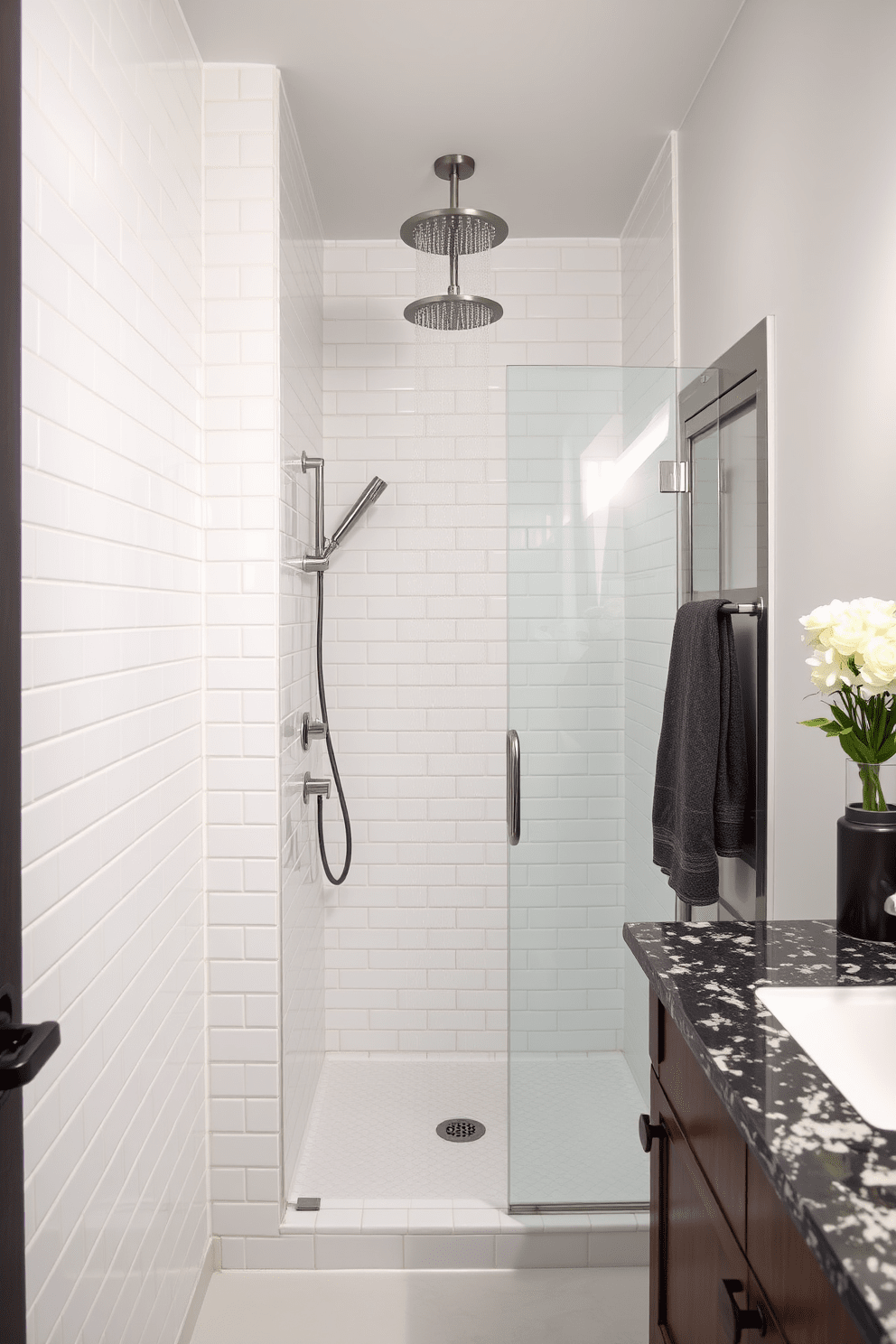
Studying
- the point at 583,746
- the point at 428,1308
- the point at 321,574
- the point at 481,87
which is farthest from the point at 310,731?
the point at 481,87

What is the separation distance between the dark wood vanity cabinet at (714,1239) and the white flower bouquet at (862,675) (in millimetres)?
443

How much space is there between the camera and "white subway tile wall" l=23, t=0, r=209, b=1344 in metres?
1.27

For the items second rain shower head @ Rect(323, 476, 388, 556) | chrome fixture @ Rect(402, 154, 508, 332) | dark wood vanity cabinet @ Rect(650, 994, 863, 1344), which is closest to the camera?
dark wood vanity cabinet @ Rect(650, 994, 863, 1344)

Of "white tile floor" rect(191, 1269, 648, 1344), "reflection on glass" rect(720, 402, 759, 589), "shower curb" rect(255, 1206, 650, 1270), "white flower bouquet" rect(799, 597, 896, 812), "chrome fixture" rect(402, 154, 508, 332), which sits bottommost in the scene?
"white tile floor" rect(191, 1269, 648, 1344)

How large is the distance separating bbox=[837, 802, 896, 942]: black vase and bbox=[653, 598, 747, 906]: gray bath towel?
1.91ft

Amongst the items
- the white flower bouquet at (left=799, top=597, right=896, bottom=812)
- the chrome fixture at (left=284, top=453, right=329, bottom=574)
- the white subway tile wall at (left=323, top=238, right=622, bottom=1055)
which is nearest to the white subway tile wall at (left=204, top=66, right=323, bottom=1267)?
the chrome fixture at (left=284, top=453, right=329, bottom=574)

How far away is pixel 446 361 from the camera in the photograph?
322 centimetres

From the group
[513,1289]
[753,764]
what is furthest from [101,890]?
[513,1289]

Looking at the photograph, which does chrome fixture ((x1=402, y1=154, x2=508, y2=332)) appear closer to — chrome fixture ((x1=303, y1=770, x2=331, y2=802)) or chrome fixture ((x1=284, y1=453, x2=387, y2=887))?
chrome fixture ((x1=284, y1=453, x2=387, y2=887))

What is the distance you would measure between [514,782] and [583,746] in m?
0.18

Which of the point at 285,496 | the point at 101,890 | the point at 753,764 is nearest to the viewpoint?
the point at 101,890

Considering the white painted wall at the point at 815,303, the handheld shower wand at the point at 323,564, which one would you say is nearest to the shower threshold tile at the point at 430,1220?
the handheld shower wand at the point at 323,564

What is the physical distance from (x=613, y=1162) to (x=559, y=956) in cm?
51

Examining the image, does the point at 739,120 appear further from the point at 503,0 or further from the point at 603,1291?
the point at 603,1291
